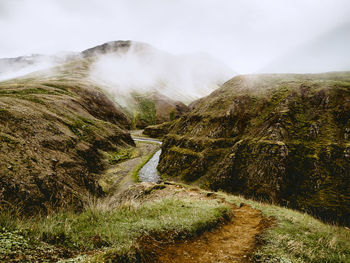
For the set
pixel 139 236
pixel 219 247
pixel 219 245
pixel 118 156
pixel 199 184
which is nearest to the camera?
pixel 139 236

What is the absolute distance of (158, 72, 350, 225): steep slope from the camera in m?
22.5

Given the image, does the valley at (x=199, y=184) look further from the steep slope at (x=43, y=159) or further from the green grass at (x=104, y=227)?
the steep slope at (x=43, y=159)

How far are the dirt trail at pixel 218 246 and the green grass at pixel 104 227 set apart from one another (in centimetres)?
50

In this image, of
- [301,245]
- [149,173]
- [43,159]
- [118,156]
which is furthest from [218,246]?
[118,156]

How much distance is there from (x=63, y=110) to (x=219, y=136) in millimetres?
43283

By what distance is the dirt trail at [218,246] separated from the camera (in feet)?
22.5

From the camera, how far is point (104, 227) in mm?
7227

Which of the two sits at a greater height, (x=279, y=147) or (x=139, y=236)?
(x=139, y=236)

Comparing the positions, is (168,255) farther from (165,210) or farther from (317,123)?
(317,123)

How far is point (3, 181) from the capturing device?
55.4ft

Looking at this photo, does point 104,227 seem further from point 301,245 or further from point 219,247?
point 301,245

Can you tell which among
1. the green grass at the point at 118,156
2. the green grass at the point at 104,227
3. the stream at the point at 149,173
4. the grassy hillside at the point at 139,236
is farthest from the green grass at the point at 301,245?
the green grass at the point at 118,156

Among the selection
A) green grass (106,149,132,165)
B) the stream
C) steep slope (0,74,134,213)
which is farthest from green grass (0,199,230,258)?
green grass (106,149,132,165)

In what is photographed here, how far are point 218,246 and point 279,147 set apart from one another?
23.2m
